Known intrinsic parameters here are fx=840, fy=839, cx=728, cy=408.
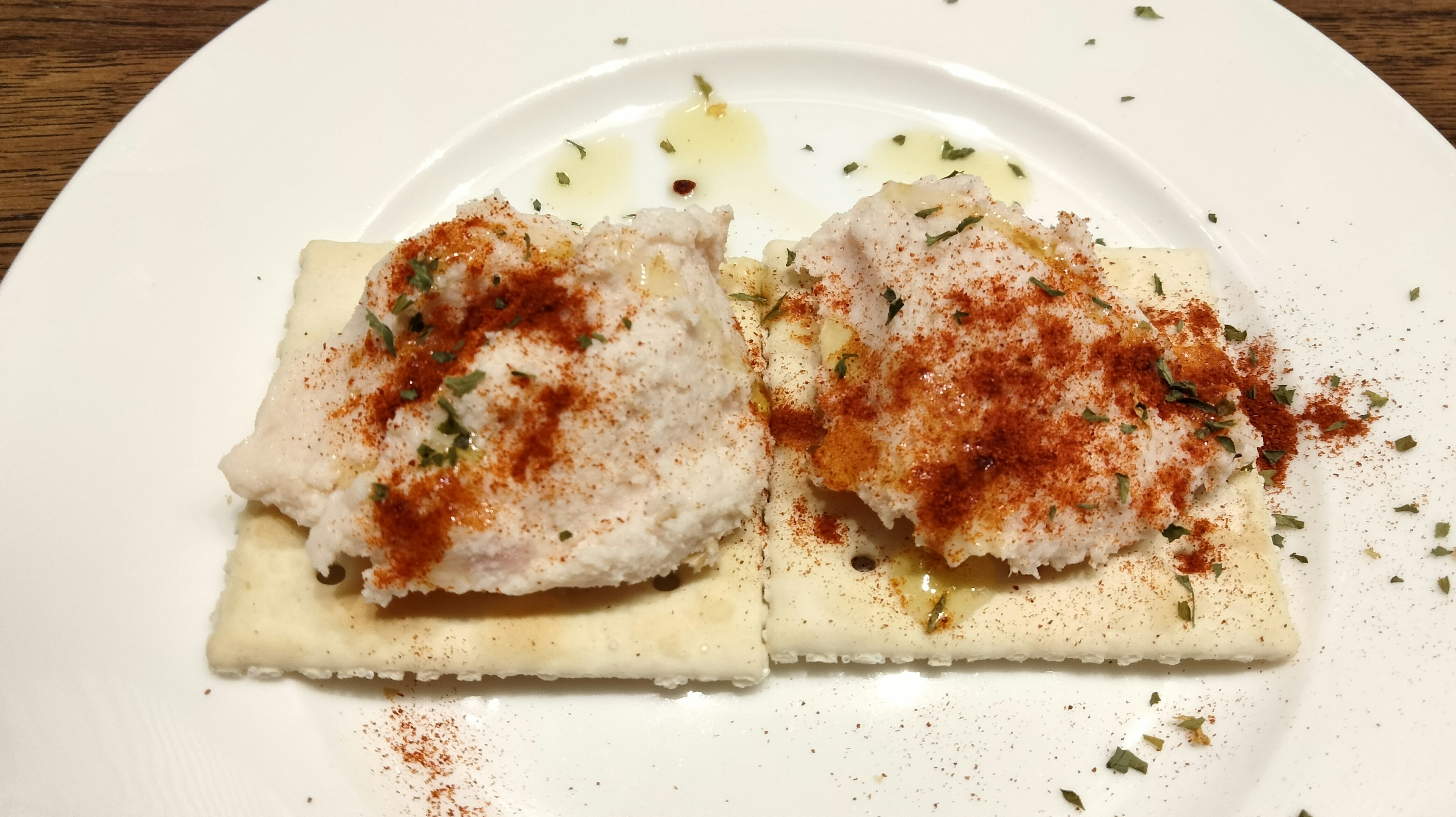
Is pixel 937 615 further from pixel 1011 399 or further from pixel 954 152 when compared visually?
pixel 954 152

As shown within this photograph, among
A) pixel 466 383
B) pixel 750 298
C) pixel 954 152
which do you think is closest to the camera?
pixel 466 383

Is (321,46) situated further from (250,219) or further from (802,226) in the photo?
Result: (802,226)

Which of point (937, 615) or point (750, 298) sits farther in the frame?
point (750, 298)

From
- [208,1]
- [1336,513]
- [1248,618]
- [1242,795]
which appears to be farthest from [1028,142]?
[208,1]

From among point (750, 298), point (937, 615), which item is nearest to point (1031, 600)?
point (937, 615)

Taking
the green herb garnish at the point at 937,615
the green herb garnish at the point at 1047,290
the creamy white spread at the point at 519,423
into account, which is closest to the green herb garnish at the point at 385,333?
the creamy white spread at the point at 519,423

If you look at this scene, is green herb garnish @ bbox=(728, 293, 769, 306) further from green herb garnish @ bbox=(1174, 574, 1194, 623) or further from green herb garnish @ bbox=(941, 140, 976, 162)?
green herb garnish @ bbox=(1174, 574, 1194, 623)

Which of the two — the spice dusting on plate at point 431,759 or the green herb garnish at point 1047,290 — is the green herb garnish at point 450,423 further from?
the green herb garnish at point 1047,290

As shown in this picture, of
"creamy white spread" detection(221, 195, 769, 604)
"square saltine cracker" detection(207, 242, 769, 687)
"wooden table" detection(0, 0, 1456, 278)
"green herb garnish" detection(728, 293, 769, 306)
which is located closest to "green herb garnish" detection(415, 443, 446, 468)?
"creamy white spread" detection(221, 195, 769, 604)
